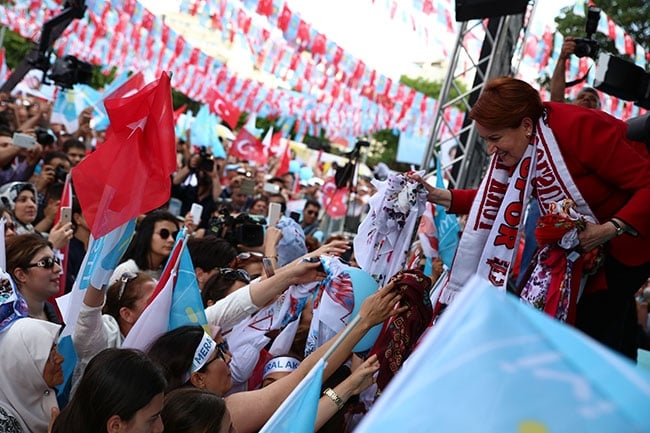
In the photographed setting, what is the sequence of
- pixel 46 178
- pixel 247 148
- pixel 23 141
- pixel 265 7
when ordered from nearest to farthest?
pixel 23 141 → pixel 46 178 → pixel 265 7 → pixel 247 148

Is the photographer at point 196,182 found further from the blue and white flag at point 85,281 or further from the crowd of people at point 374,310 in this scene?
the blue and white flag at point 85,281

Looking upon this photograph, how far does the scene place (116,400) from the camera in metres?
2.86

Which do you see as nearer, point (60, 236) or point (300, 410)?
point (300, 410)

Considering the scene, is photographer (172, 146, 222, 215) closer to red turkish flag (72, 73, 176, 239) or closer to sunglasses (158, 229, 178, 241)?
sunglasses (158, 229, 178, 241)

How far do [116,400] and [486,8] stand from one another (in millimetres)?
3860

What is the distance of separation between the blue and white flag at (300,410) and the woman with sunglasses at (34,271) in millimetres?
2301

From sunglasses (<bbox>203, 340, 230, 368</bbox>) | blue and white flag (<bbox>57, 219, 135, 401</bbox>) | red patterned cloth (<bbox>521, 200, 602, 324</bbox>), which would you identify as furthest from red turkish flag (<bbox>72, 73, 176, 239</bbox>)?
red patterned cloth (<bbox>521, 200, 602, 324</bbox>)

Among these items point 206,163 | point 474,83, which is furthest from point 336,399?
point 206,163

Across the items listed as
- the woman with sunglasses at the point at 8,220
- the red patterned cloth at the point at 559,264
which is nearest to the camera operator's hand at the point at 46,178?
the woman with sunglasses at the point at 8,220

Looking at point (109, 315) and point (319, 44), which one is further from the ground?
point (319, 44)

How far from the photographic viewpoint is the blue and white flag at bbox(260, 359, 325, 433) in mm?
2611

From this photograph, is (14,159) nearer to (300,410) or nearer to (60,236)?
(60,236)

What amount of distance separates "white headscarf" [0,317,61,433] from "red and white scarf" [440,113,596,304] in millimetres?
1712

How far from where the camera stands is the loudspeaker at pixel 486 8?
5.67 metres
